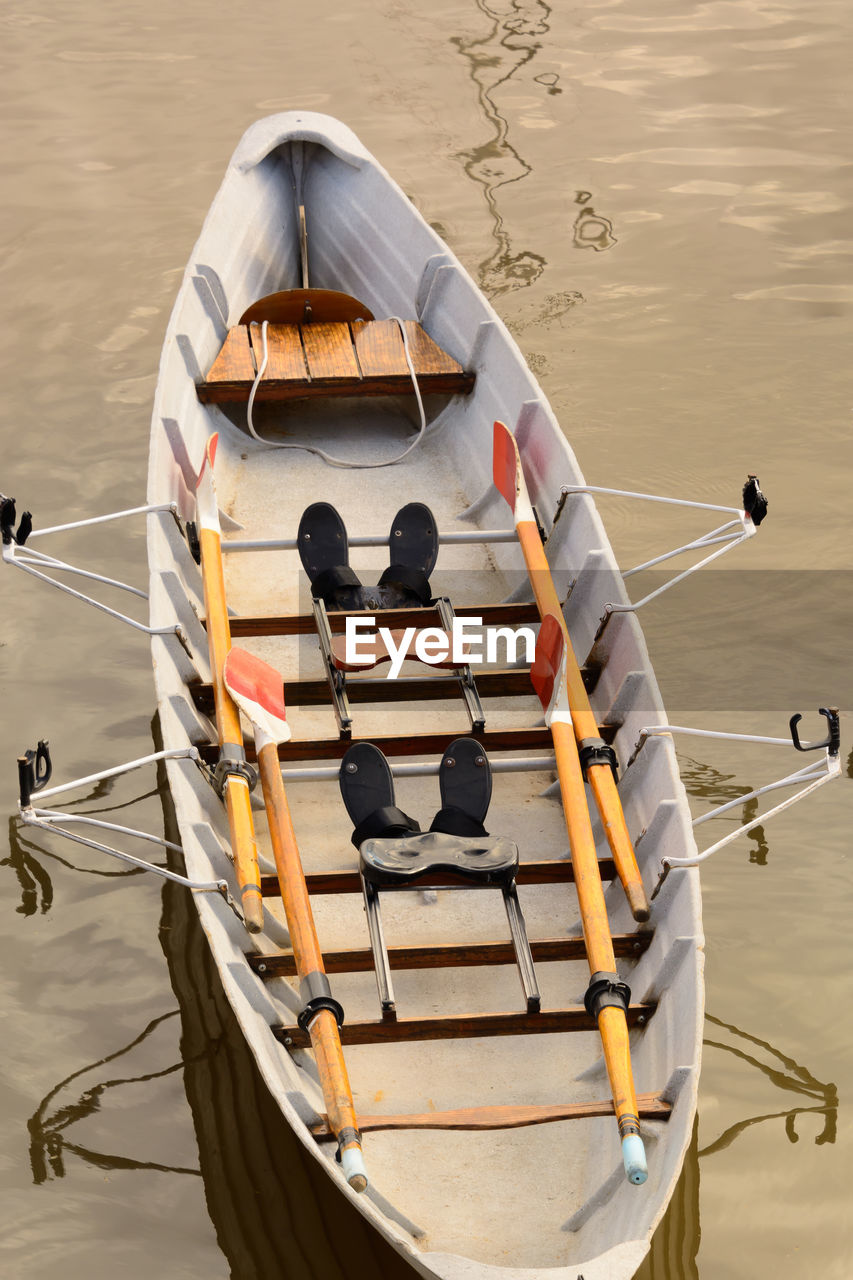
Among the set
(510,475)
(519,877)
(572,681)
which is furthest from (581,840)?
(510,475)

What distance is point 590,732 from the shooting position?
4574 millimetres

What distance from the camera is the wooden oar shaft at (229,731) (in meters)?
3.93

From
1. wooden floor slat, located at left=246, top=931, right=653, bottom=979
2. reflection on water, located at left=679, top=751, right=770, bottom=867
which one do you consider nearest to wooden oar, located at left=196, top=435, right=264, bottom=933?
wooden floor slat, located at left=246, top=931, right=653, bottom=979

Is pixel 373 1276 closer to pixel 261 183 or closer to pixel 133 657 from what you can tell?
pixel 133 657

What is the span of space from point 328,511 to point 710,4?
1131cm

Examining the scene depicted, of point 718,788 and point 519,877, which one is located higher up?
point 519,877

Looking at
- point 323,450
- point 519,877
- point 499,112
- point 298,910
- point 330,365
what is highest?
point 499,112

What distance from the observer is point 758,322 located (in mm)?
9133

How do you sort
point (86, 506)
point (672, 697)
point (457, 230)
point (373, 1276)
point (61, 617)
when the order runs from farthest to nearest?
1. point (457, 230)
2. point (86, 506)
3. point (61, 617)
4. point (672, 697)
5. point (373, 1276)

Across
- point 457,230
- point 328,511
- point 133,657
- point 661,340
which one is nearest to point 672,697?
point 328,511

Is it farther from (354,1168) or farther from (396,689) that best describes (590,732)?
(354,1168)

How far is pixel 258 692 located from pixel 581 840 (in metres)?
1.26

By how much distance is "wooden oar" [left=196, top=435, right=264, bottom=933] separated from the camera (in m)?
3.96

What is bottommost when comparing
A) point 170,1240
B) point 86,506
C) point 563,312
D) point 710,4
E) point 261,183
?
point 170,1240
